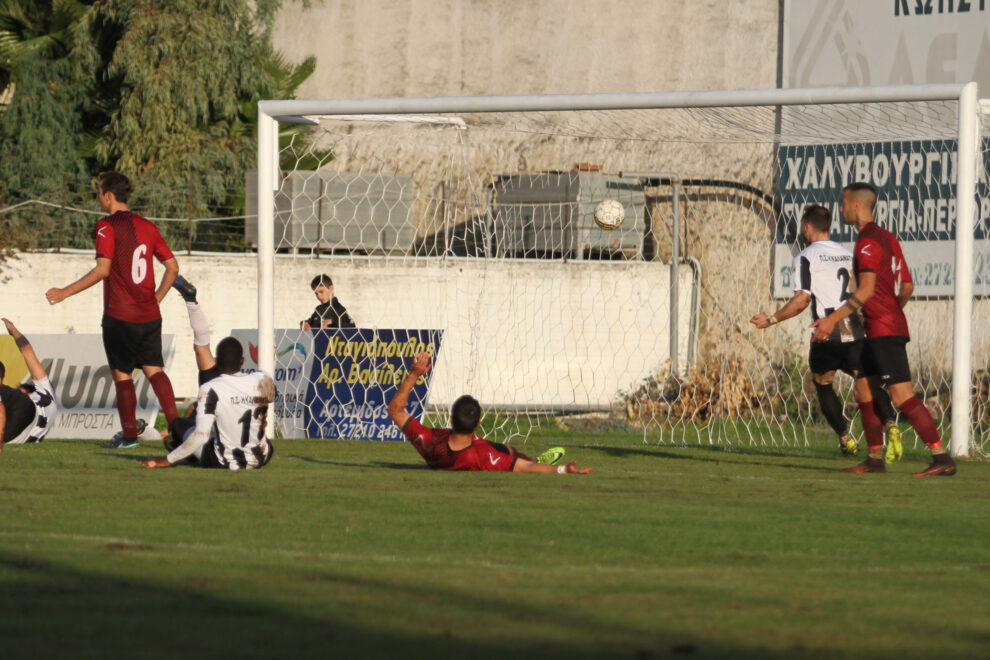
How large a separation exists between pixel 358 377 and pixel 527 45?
13.0 m

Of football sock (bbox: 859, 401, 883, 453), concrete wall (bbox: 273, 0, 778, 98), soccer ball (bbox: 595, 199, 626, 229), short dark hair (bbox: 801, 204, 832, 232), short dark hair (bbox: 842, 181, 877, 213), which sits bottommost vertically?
football sock (bbox: 859, 401, 883, 453)

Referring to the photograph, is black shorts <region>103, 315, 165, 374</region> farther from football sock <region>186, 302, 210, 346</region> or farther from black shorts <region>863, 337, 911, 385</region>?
black shorts <region>863, 337, 911, 385</region>

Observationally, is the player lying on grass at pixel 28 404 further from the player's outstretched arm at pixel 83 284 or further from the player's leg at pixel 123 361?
the player's outstretched arm at pixel 83 284

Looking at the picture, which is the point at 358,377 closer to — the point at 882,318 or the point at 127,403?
the point at 127,403

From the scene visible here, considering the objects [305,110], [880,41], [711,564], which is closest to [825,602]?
[711,564]

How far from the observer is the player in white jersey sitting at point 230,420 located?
31.6 feet

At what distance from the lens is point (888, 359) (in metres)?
10.3

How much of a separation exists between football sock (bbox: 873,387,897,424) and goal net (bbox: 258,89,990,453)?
3261 millimetres

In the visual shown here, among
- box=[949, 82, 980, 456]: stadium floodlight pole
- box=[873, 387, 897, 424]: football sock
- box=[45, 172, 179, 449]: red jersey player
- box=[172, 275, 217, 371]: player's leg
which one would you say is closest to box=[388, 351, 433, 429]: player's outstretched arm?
box=[172, 275, 217, 371]: player's leg


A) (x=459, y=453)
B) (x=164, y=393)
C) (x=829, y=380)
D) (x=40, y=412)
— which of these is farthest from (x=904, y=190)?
(x=40, y=412)

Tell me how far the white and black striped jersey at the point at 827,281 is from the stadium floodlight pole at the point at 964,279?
5.49ft

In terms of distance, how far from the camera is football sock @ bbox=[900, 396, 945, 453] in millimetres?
10180

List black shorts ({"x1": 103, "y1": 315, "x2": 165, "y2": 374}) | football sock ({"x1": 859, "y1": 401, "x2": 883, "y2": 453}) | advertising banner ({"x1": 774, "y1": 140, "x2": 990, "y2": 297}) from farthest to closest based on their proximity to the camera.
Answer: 1. advertising banner ({"x1": 774, "y1": 140, "x2": 990, "y2": 297})
2. black shorts ({"x1": 103, "y1": 315, "x2": 165, "y2": 374})
3. football sock ({"x1": 859, "y1": 401, "x2": 883, "y2": 453})

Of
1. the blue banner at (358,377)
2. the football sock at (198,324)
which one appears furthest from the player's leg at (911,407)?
the football sock at (198,324)
